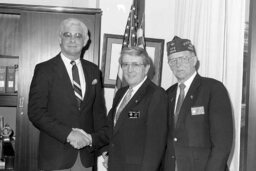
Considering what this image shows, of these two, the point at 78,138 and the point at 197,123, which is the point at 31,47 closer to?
the point at 78,138

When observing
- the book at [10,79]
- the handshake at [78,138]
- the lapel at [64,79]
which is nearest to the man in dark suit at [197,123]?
the handshake at [78,138]

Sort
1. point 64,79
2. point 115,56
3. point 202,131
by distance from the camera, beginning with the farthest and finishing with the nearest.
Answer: point 115,56 → point 64,79 → point 202,131

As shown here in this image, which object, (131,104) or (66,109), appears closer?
(131,104)

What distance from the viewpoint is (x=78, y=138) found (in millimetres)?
2389

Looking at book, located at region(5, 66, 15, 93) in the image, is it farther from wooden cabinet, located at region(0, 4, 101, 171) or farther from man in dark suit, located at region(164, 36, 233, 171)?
man in dark suit, located at region(164, 36, 233, 171)

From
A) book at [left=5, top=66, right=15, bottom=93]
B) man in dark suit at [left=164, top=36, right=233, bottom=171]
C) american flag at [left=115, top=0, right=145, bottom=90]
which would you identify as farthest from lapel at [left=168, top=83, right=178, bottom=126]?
book at [left=5, top=66, right=15, bottom=93]

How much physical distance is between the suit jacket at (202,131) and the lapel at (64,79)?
69 centimetres

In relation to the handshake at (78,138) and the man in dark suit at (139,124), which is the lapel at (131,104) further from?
the handshake at (78,138)

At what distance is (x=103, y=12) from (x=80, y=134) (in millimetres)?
1401

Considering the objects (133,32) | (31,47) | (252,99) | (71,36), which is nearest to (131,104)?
(71,36)

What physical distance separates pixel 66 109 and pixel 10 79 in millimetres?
1198

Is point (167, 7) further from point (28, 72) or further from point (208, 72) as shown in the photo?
point (28, 72)

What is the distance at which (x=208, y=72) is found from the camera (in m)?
2.85

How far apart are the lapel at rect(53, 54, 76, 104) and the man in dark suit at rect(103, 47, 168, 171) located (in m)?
0.32
